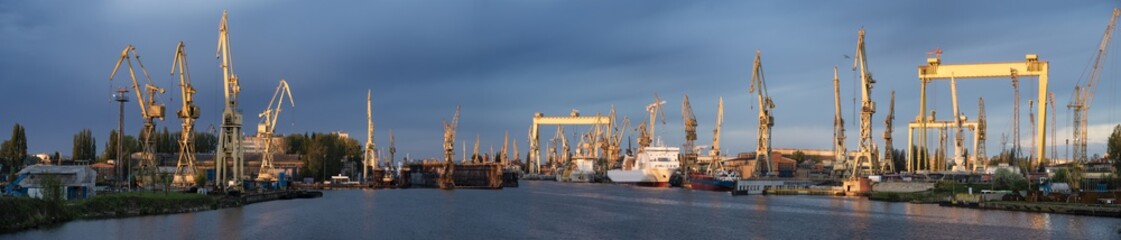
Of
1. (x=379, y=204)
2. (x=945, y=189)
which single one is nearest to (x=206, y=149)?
(x=379, y=204)

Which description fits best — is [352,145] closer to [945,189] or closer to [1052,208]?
[945,189]

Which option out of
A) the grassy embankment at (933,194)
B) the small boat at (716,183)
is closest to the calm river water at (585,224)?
the grassy embankment at (933,194)

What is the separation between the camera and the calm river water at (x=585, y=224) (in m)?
41.5

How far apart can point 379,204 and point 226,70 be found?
16.2m

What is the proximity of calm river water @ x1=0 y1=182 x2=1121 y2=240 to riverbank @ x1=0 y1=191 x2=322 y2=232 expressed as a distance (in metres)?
0.95

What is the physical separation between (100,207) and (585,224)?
882 inches

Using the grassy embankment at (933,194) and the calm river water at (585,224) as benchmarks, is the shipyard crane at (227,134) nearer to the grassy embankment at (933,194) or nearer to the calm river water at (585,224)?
the calm river water at (585,224)

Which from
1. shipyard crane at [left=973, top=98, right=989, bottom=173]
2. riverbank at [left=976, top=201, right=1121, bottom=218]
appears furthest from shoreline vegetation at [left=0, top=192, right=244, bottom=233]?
shipyard crane at [left=973, top=98, right=989, bottom=173]

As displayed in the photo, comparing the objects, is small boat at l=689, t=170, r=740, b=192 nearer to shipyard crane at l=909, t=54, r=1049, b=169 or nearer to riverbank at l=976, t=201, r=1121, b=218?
shipyard crane at l=909, t=54, r=1049, b=169

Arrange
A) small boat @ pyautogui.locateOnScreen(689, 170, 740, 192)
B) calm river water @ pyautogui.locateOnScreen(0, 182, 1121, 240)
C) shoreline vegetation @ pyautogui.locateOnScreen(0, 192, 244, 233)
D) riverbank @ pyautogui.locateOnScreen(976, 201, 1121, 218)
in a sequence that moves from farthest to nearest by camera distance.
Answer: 1. small boat @ pyautogui.locateOnScreen(689, 170, 740, 192)
2. riverbank @ pyautogui.locateOnScreen(976, 201, 1121, 218)
3. calm river water @ pyautogui.locateOnScreen(0, 182, 1121, 240)
4. shoreline vegetation @ pyautogui.locateOnScreen(0, 192, 244, 233)

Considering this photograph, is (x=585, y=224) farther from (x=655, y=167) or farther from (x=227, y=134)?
(x=655, y=167)

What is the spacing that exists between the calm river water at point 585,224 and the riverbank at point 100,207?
947mm

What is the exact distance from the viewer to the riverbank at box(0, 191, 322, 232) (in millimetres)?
39094

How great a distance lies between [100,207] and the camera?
4762 centimetres
